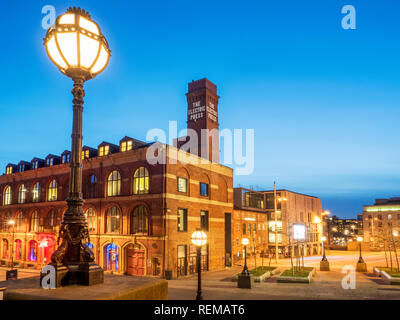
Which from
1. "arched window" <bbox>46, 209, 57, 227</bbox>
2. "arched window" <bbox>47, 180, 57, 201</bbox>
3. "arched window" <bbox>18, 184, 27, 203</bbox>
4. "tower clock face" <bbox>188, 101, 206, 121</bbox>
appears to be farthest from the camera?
"tower clock face" <bbox>188, 101, 206, 121</bbox>

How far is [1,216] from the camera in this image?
51188 millimetres

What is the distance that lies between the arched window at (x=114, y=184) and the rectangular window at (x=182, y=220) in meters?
7.22

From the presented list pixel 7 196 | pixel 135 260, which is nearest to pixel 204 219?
pixel 135 260

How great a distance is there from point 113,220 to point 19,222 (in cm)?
1970

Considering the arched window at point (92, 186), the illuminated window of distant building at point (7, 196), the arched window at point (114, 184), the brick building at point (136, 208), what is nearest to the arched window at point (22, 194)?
the brick building at point (136, 208)

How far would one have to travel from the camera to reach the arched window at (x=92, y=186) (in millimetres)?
39344

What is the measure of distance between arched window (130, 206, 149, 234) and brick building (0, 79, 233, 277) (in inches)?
4.0

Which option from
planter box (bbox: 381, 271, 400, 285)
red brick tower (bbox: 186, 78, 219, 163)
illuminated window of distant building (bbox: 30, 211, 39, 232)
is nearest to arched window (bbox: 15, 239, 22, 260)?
illuminated window of distant building (bbox: 30, 211, 39, 232)

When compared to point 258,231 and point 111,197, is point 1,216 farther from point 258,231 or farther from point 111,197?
point 258,231

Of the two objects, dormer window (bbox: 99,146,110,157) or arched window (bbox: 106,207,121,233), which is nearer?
arched window (bbox: 106,207,121,233)

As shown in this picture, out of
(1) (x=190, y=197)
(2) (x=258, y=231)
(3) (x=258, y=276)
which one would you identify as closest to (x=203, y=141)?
(1) (x=190, y=197)

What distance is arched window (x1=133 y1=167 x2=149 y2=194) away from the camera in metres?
35.0

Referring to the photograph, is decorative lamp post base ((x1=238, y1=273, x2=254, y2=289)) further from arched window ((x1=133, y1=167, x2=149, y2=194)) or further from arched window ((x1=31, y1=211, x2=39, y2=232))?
arched window ((x1=31, y1=211, x2=39, y2=232))
